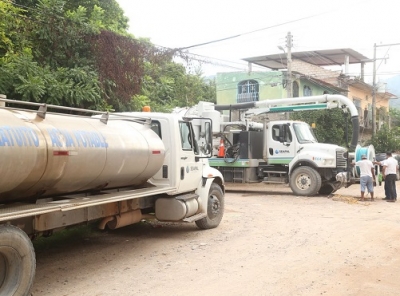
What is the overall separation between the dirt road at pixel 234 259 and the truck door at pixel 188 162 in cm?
101

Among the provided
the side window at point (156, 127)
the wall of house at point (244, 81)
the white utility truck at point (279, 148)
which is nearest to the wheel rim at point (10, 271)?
the side window at point (156, 127)

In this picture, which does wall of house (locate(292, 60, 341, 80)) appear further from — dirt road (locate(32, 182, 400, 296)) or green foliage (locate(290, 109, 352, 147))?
dirt road (locate(32, 182, 400, 296))

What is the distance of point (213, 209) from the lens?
29.9ft

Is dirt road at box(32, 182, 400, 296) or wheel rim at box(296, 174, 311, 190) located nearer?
dirt road at box(32, 182, 400, 296)

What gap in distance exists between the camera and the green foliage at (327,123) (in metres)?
27.7

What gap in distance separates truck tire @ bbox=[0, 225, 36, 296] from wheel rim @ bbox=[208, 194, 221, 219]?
485cm

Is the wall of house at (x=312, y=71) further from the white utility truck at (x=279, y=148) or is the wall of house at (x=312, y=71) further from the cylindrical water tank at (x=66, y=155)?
the cylindrical water tank at (x=66, y=155)

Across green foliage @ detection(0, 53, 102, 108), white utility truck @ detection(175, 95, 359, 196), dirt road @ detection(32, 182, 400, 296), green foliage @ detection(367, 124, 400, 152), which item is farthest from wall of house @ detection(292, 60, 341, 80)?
green foliage @ detection(0, 53, 102, 108)

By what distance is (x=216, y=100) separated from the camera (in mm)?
35188

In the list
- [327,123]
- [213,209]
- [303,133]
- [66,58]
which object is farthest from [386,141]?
[66,58]

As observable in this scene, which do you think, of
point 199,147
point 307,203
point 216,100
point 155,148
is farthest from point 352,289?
point 216,100

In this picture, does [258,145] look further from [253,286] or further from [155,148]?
[253,286]

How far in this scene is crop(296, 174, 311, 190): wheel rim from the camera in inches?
606

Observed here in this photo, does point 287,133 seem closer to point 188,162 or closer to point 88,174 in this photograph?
point 188,162
